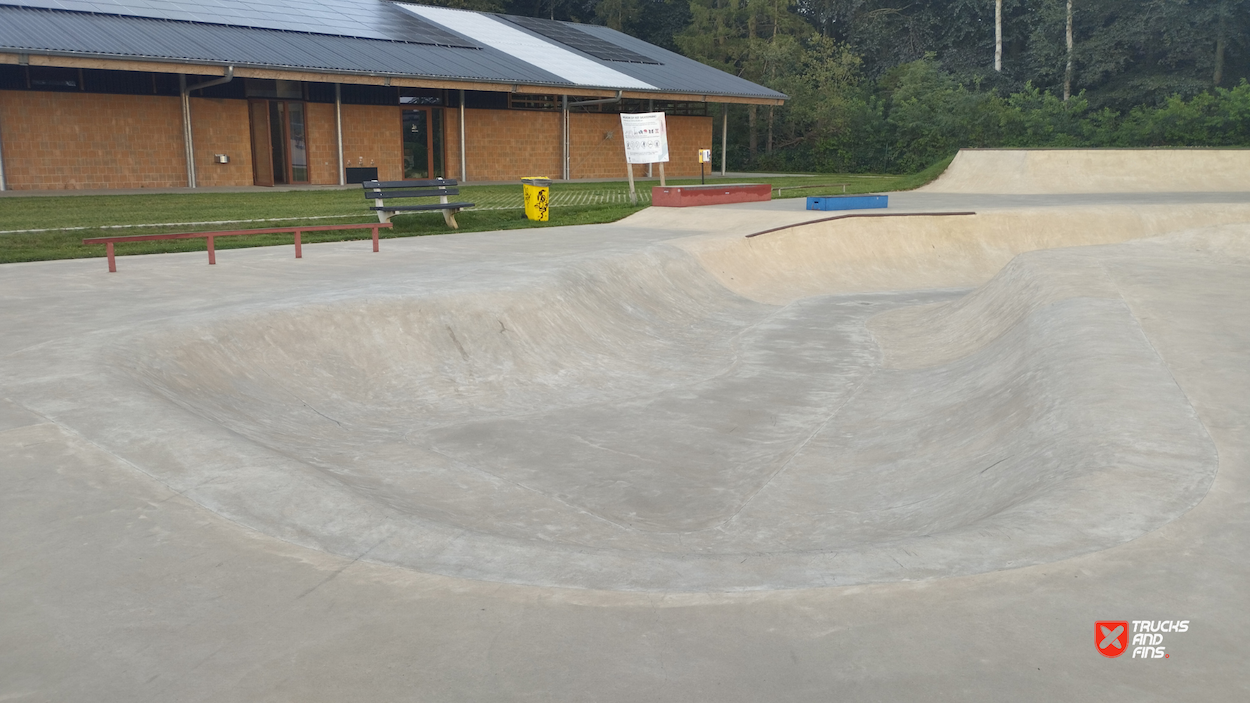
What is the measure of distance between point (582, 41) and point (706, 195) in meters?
16.8

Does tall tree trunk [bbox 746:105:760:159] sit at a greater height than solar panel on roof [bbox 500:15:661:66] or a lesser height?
lesser

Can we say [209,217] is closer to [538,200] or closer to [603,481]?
[538,200]

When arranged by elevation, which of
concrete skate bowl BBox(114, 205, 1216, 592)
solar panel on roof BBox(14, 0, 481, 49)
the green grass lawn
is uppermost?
solar panel on roof BBox(14, 0, 481, 49)

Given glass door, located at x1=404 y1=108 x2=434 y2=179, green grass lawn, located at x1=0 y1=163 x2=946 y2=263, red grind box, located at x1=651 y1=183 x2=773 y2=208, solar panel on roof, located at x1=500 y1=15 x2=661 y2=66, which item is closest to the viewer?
green grass lawn, located at x1=0 y1=163 x2=946 y2=263

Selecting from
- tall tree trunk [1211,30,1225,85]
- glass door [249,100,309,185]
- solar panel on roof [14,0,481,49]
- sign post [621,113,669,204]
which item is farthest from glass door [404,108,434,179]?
tall tree trunk [1211,30,1225,85]

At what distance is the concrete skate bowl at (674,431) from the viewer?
4.04 m

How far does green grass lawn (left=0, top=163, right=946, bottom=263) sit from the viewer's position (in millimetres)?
12125

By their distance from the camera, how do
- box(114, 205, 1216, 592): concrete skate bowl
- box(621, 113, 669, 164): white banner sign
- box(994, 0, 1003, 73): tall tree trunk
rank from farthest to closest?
box(994, 0, 1003, 73): tall tree trunk → box(621, 113, 669, 164): white banner sign → box(114, 205, 1216, 592): concrete skate bowl

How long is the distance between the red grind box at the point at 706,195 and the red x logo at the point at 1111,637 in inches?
635

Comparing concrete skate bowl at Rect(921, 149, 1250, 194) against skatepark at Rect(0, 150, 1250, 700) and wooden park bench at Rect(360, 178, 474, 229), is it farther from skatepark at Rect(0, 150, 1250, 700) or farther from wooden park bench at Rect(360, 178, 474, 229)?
wooden park bench at Rect(360, 178, 474, 229)

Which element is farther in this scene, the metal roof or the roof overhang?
the metal roof

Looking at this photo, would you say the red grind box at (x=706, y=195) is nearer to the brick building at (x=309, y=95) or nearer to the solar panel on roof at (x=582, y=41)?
the brick building at (x=309, y=95)

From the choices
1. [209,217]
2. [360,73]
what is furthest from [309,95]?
[209,217]

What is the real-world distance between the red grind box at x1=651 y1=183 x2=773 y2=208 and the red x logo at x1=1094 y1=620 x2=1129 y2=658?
635 inches
